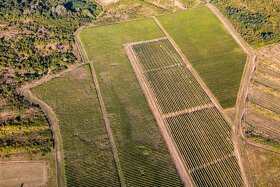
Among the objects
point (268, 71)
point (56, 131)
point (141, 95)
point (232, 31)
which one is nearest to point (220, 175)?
point (141, 95)

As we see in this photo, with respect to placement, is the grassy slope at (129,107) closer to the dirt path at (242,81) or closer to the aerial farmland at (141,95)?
the aerial farmland at (141,95)

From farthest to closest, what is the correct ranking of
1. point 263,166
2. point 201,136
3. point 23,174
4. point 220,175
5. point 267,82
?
1. point 267,82
2. point 201,136
3. point 263,166
4. point 23,174
5. point 220,175

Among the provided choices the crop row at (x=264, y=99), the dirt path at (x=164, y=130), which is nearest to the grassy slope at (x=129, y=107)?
the dirt path at (x=164, y=130)

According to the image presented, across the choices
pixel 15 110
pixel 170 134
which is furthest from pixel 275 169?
pixel 15 110

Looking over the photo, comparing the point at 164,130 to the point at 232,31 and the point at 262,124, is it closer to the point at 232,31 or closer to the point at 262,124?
the point at 262,124

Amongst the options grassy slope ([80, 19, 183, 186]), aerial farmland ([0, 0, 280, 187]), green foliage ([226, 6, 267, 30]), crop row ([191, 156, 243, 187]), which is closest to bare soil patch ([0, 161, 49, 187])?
aerial farmland ([0, 0, 280, 187])

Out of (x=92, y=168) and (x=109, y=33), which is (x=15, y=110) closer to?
(x=92, y=168)
